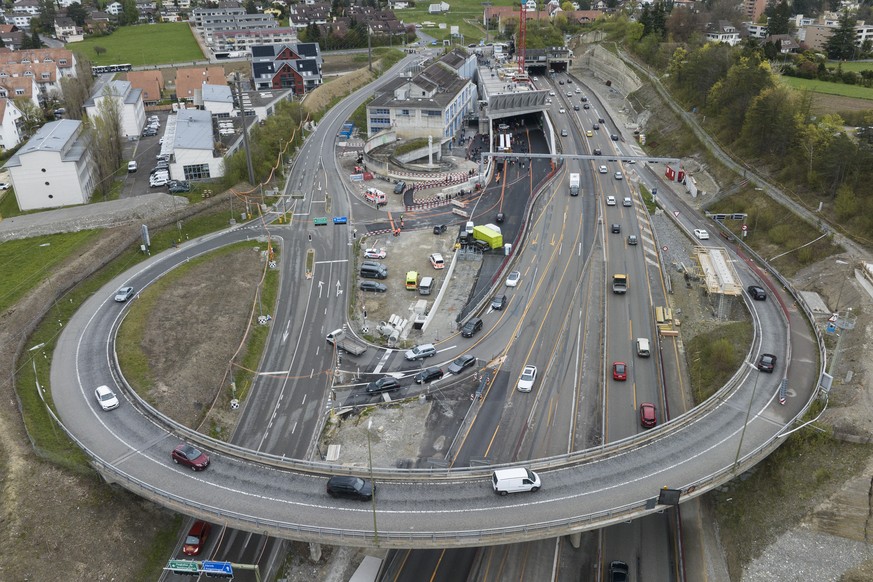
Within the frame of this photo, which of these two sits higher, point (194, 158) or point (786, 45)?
point (786, 45)

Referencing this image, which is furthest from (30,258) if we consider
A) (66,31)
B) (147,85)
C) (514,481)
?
(66,31)

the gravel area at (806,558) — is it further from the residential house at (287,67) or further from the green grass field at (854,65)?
the residential house at (287,67)

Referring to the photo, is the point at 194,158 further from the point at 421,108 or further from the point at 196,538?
the point at 196,538

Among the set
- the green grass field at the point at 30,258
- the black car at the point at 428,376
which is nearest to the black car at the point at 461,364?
the black car at the point at 428,376

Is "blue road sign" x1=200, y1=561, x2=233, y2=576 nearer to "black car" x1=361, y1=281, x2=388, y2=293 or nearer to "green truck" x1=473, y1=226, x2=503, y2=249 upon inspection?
"black car" x1=361, y1=281, x2=388, y2=293

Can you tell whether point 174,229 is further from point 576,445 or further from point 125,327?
point 576,445

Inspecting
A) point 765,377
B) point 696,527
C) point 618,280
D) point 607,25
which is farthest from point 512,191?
point 607,25

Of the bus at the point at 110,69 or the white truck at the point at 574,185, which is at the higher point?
the bus at the point at 110,69
